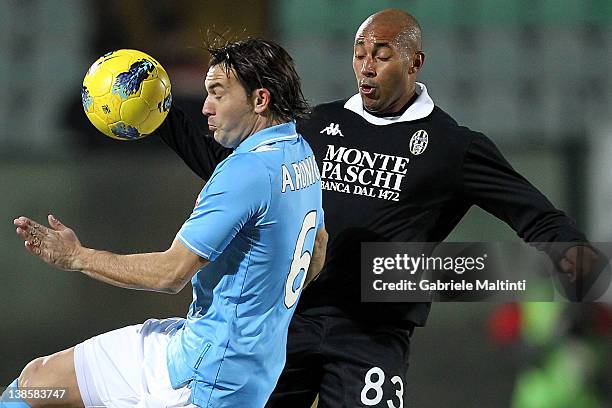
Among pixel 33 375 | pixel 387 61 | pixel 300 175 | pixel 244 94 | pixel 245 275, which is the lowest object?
pixel 33 375

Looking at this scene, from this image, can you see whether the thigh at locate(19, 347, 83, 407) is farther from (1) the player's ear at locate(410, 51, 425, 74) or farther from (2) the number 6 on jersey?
(1) the player's ear at locate(410, 51, 425, 74)

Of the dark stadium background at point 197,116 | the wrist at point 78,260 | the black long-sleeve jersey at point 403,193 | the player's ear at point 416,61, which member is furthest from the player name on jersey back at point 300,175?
the dark stadium background at point 197,116

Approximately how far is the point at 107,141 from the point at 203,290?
2.77m

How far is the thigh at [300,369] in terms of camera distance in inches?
122

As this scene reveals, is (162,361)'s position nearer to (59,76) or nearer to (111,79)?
(111,79)

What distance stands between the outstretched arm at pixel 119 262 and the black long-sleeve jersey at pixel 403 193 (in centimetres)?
89

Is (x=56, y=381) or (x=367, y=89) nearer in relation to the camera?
(x=56, y=381)

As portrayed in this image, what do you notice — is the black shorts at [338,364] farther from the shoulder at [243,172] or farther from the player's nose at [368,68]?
the shoulder at [243,172]

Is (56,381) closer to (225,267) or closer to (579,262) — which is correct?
(225,267)

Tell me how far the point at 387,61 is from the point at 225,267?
3.52 ft

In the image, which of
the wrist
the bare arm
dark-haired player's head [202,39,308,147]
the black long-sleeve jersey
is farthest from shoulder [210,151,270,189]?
the black long-sleeve jersey

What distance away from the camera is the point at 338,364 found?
3.08 meters

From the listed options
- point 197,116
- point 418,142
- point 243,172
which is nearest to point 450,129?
point 418,142

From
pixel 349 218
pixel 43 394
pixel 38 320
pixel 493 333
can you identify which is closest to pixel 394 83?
pixel 349 218
